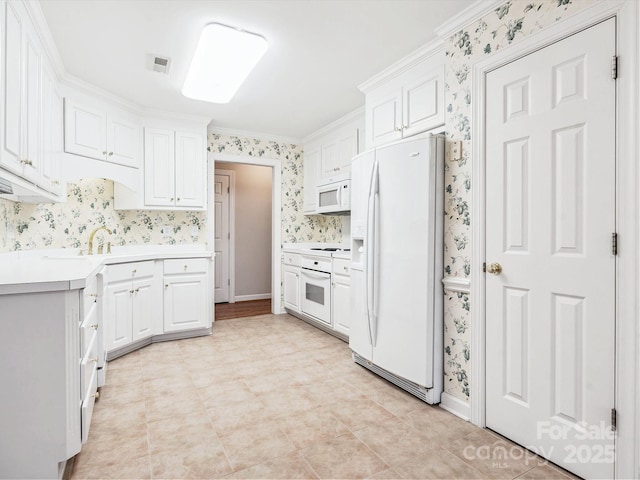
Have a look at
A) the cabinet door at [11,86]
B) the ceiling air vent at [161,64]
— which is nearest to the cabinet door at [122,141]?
the ceiling air vent at [161,64]

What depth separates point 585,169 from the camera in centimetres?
159

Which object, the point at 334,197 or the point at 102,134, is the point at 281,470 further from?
the point at 102,134

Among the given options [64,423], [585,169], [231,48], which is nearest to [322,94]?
[231,48]

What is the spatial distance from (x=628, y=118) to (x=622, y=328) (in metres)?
0.86

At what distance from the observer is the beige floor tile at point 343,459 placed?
5.38 feet

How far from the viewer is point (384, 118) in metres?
2.92

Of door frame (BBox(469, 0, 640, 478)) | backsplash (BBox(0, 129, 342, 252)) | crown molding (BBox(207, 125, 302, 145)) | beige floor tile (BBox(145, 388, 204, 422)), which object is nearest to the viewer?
door frame (BBox(469, 0, 640, 478))

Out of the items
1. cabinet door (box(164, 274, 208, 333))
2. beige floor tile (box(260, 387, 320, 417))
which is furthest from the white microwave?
beige floor tile (box(260, 387, 320, 417))

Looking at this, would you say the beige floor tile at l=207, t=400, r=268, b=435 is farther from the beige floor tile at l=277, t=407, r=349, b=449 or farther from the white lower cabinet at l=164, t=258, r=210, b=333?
the white lower cabinet at l=164, t=258, r=210, b=333

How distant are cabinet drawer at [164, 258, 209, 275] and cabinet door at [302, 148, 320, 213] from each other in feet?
5.33

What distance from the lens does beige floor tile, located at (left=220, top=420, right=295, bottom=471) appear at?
5.70ft

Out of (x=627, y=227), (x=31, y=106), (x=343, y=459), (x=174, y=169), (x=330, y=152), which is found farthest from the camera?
(x=330, y=152)

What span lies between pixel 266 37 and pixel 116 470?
259 centimetres

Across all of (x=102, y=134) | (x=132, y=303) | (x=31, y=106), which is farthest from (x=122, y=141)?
(x=132, y=303)
